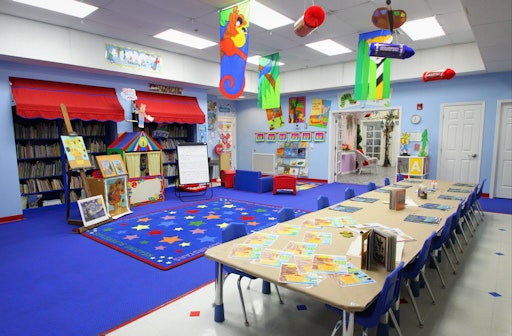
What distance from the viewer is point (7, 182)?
18.6ft

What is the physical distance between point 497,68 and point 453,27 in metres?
1.81

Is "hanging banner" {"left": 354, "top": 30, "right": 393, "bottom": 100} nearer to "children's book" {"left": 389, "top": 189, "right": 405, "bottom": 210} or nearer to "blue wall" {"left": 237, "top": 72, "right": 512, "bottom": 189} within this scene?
"children's book" {"left": 389, "top": 189, "right": 405, "bottom": 210}

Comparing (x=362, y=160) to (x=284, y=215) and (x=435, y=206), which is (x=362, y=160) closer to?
(x=435, y=206)

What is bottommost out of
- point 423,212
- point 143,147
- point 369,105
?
point 423,212

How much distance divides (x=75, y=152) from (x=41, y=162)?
1.80 meters

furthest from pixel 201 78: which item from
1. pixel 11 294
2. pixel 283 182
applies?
pixel 11 294

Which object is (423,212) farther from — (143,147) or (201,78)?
(201,78)

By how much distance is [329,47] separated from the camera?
7.29 meters

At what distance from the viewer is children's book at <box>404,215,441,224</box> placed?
3039 mm

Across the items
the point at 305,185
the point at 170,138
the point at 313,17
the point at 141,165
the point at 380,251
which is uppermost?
the point at 313,17

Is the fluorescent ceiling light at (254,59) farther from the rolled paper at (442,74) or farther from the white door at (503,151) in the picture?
the white door at (503,151)

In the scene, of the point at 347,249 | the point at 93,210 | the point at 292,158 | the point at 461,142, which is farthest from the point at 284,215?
the point at 292,158

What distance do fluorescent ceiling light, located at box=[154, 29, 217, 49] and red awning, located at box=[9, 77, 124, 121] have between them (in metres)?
1.99

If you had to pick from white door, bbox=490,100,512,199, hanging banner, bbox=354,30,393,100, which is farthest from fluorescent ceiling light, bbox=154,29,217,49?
white door, bbox=490,100,512,199
